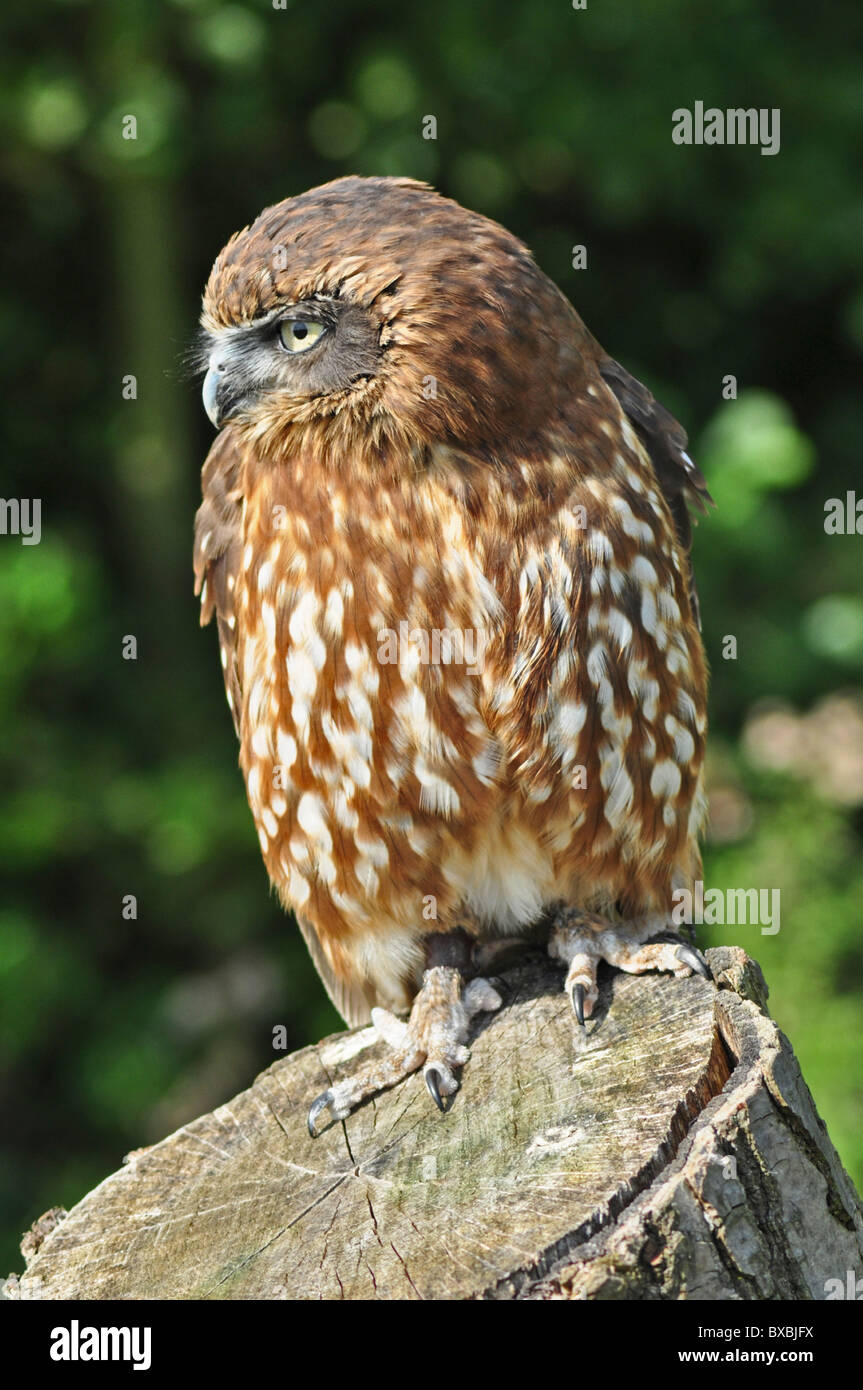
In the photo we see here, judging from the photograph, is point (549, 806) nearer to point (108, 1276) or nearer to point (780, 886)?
point (108, 1276)

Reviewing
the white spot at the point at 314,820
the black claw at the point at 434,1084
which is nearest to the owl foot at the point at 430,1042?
the black claw at the point at 434,1084

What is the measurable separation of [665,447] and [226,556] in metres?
0.99

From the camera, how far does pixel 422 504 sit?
8.37 ft

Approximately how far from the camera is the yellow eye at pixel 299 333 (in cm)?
252

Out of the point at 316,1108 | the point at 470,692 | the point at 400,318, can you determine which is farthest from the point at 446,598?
the point at 316,1108

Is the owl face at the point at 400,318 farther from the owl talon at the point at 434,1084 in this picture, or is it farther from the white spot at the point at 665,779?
the owl talon at the point at 434,1084

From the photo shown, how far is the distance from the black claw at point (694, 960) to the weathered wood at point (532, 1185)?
0.08 ft

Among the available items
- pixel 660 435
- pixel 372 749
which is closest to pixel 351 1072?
pixel 372 749

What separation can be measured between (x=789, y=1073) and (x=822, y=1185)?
6.5 inches

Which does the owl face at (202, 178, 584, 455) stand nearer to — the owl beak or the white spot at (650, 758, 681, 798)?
the owl beak

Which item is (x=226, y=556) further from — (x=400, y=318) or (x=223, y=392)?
(x=400, y=318)

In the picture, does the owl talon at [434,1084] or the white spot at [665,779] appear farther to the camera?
the white spot at [665,779]

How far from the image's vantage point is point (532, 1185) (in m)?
2.05

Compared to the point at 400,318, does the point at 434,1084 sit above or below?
below
